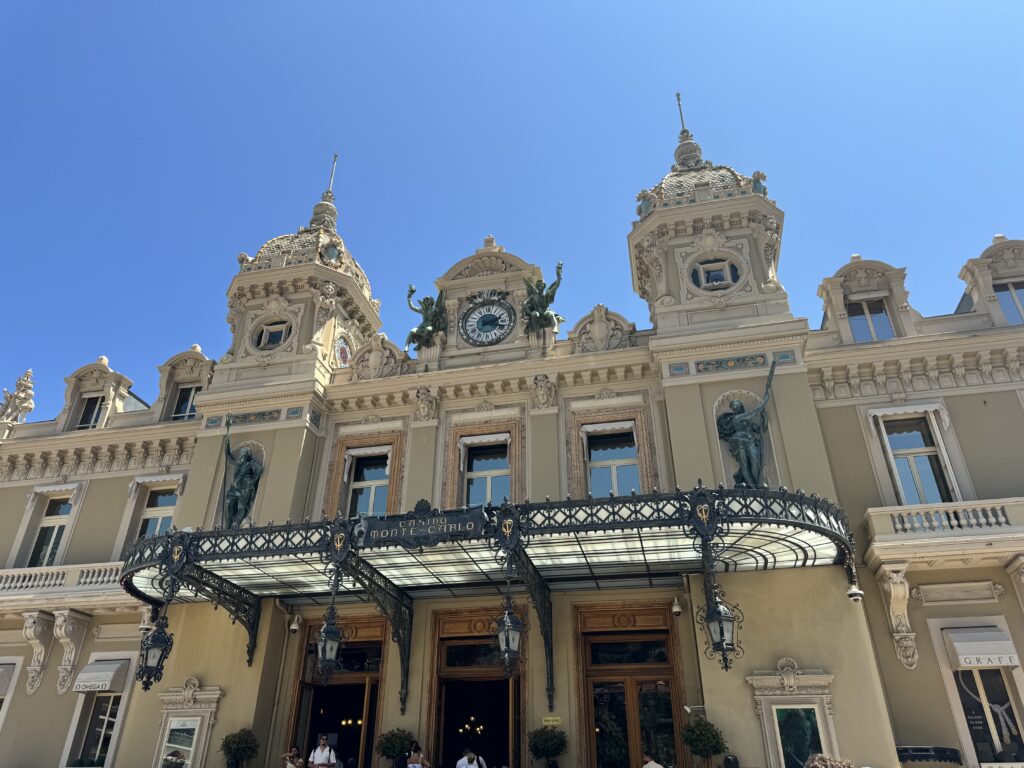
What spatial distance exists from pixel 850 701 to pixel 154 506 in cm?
1851

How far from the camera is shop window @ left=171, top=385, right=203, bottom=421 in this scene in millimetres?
22422

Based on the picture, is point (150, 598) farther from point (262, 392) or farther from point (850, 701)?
point (850, 701)

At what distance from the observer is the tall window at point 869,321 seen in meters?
→ 18.6

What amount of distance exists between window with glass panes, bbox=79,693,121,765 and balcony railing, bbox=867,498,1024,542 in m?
18.3

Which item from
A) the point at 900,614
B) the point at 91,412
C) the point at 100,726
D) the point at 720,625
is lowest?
the point at 100,726

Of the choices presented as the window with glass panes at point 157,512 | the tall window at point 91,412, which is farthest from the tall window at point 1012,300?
the tall window at point 91,412

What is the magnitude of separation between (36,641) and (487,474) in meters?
12.4

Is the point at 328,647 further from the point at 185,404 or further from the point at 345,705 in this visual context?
the point at 185,404

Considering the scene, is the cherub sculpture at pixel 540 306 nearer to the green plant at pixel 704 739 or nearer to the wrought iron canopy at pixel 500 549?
the wrought iron canopy at pixel 500 549

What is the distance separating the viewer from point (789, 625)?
46.0ft

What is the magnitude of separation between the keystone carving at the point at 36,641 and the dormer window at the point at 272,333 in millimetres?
8945

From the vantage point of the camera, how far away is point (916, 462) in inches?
662

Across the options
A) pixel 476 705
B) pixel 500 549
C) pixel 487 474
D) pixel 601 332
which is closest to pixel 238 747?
pixel 476 705

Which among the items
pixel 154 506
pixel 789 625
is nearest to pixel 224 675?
pixel 154 506
